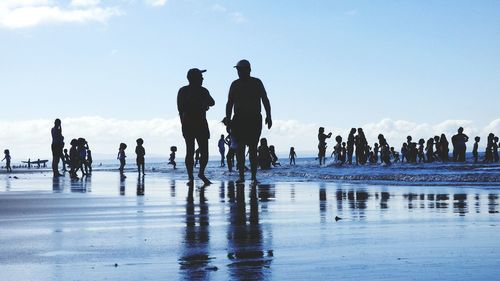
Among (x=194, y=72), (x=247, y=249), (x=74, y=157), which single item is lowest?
(x=247, y=249)

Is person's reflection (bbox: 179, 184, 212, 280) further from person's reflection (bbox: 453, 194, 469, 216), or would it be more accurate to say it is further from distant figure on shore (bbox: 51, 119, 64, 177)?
distant figure on shore (bbox: 51, 119, 64, 177)

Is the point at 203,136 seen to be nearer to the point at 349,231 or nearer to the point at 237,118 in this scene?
the point at 237,118

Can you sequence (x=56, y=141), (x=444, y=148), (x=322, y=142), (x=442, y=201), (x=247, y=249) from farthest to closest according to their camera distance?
1. (x=444, y=148)
2. (x=322, y=142)
3. (x=56, y=141)
4. (x=442, y=201)
5. (x=247, y=249)

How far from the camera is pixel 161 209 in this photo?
6969 millimetres

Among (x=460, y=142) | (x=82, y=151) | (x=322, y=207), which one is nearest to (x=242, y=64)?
(x=322, y=207)

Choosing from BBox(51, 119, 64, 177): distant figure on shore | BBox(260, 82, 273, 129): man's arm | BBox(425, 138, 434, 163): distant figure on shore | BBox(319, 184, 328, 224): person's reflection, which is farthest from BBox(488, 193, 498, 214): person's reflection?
BBox(425, 138, 434, 163): distant figure on shore

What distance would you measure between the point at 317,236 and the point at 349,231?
0.35 meters

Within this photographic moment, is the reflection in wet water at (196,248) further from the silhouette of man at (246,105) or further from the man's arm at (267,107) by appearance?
the man's arm at (267,107)

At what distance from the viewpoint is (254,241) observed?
168 inches

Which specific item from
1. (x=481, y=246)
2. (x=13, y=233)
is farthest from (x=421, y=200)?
(x=13, y=233)

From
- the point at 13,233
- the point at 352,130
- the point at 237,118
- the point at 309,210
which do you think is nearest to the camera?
the point at 13,233

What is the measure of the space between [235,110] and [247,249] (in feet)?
25.8

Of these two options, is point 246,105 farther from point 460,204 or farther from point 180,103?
point 460,204

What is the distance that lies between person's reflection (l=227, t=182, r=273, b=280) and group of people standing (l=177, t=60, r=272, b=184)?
527cm
